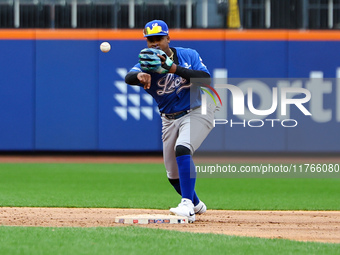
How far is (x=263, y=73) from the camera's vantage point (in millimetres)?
15469

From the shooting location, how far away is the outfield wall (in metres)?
15.3

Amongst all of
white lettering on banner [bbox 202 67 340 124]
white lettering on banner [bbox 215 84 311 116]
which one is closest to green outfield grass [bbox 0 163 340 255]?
white lettering on banner [bbox 215 84 311 116]

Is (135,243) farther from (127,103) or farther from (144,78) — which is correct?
(127,103)

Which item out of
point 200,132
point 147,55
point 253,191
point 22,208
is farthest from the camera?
point 253,191

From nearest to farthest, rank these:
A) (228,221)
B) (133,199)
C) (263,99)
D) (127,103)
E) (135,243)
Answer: (135,243)
(228,221)
(133,199)
(263,99)
(127,103)

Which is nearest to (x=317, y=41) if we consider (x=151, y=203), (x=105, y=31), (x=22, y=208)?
(x=105, y=31)

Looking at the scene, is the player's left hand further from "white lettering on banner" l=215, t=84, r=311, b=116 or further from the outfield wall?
the outfield wall

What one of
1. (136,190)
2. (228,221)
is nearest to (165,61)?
(228,221)

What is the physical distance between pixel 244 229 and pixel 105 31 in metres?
10.4

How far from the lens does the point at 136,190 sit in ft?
31.2

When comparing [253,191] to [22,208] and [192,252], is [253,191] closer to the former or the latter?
[22,208]

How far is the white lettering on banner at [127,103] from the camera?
15.2m

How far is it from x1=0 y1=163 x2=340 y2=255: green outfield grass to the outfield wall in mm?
1979

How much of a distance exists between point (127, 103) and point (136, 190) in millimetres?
6012
